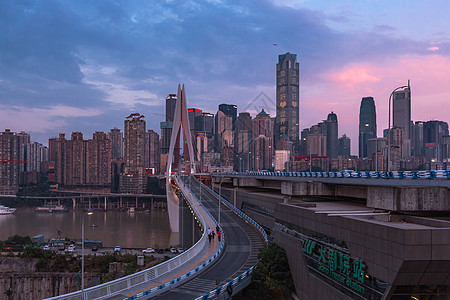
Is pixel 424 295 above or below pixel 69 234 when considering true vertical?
above

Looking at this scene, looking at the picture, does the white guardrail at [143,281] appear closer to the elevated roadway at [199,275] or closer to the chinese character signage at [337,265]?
the elevated roadway at [199,275]

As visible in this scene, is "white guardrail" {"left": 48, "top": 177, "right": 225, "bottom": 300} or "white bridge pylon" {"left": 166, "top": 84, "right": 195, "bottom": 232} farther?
"white bridge pylon" {"left": 166, "top": 84, "right": 195, "bottom": 232}

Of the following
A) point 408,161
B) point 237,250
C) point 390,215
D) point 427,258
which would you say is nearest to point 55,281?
point 237,250

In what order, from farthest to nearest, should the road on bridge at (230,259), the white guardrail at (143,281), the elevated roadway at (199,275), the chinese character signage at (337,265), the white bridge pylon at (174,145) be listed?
the white bridge pylon at (174,145), the road on bridge at (230,259), the elevated roadway at (199,275), the white guardrail at (143,281), the chinese character signage at (337,265)

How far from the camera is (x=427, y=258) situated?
16453 mm

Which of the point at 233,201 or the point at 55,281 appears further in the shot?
the point at 233,201

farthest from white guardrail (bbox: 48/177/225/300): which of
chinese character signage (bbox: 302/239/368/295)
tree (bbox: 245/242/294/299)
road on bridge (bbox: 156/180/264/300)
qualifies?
chinese character signage (bbox: 302/239/368/295)

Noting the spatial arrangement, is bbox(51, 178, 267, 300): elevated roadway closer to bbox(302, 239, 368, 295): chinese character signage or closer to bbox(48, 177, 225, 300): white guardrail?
bbox(48, 177, 225, 300): white guardrail

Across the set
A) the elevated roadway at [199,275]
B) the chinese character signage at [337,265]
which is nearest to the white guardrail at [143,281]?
the elevated roadway at [199,275]

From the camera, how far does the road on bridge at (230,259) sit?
24.0 metres

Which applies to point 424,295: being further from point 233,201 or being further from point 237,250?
point 233,201

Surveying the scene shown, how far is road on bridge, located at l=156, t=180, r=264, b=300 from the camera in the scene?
945 inches

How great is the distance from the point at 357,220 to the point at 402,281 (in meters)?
3.42

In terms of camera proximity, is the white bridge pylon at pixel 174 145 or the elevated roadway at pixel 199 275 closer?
the elevated roadway at pixel 199 275
